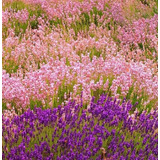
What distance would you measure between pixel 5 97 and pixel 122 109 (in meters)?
1.33

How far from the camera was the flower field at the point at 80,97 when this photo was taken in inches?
110

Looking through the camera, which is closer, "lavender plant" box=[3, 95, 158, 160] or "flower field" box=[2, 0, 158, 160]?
"lavender plant" box=[3, 95, 158, 160]

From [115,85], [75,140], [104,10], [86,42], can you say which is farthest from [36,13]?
[75,140]

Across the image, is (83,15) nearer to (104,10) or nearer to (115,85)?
(104,10)

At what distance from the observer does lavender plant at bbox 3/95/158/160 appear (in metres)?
2.69

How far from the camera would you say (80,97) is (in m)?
3.70

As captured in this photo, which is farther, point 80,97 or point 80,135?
point 80,97

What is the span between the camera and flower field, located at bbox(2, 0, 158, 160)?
280cm

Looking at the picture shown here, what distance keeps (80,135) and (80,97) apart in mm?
918

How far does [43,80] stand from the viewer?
418 centimetres

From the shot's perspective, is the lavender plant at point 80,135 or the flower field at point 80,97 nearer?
the lavender plant at point 80,135

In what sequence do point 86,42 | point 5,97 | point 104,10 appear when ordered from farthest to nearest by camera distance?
point 104,10 → point 86,42 → point 5,97

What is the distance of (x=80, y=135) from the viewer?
2.82 metres

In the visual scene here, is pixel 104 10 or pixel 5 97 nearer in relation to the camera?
pixel 5 97
